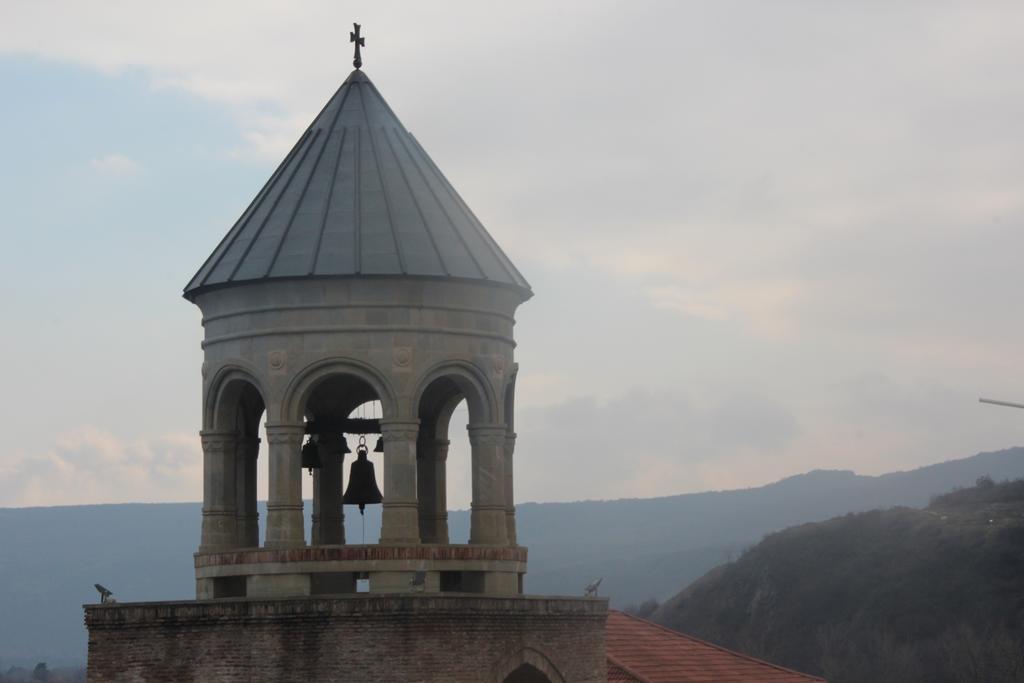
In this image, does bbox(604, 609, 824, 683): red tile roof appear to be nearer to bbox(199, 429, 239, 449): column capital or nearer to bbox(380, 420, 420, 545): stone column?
bbox(380, 420, 420, 545): stone column

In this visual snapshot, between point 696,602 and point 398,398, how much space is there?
139 meters

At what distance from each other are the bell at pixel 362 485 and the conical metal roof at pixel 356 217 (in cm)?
440

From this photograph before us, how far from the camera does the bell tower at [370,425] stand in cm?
3134

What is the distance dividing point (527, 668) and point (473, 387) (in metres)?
4.85

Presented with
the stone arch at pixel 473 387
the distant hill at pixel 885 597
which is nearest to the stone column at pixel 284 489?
the stone arch at pixel 473 387

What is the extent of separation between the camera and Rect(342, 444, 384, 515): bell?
36594 millimetres

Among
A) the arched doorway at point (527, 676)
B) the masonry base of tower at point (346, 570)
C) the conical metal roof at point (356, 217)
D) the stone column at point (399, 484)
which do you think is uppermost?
the conical metal roof at point (356, 217)

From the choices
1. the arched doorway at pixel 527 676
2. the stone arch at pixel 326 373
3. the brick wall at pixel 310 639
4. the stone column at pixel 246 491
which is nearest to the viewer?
the brick wall at pixel 310 639

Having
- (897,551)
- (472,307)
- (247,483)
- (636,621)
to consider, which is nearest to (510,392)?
(472,307)

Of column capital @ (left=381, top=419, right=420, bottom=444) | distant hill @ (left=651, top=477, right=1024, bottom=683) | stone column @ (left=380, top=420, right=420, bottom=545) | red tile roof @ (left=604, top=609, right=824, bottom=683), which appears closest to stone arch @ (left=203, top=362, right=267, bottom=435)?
column capital @ (left=381, top=419, right=420, bottom=444)

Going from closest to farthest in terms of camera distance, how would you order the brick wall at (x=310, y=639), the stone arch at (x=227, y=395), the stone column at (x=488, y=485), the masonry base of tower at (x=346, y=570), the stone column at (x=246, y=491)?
the brick wall at (x=310, y=639) → the masonry base of tower at (x=346, y=570) → the stone arch at (x=227, y=395) → the stone column at (x=488, y=485) → the stone column at (x=246, y=491)

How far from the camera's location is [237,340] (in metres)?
Result: 33.8

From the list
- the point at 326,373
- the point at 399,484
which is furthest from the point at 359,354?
the point at 399,484

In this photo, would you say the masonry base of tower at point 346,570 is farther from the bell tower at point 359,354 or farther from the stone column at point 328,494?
the stone column at point 328,494
